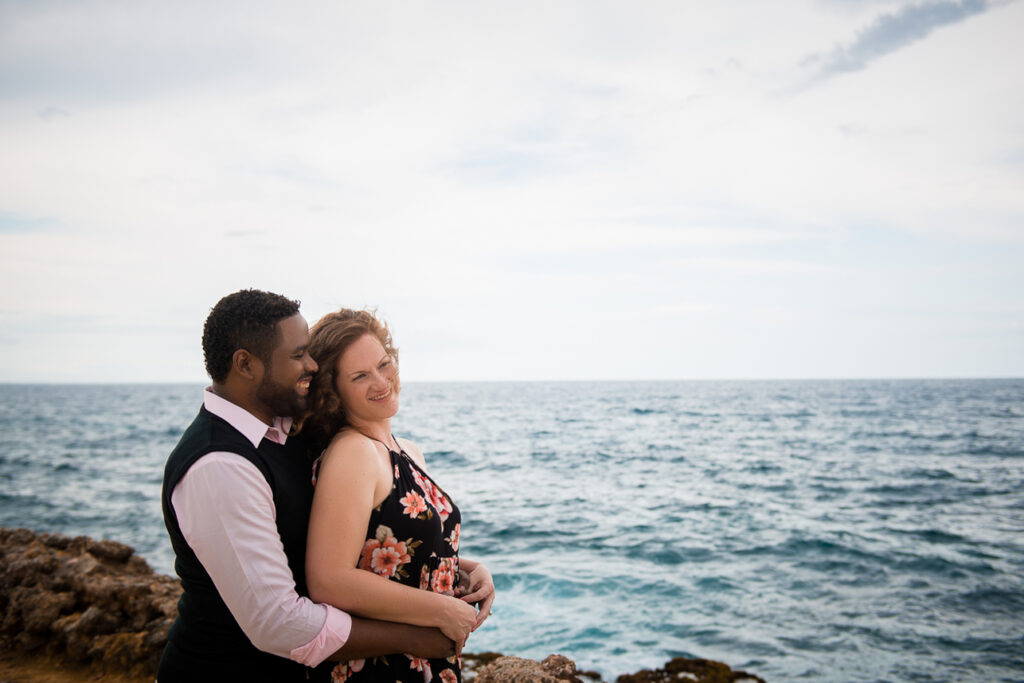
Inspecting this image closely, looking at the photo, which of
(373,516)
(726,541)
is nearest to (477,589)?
(373,516)

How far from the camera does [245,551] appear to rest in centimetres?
218

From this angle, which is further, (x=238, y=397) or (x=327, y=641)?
(x=238, y=397)

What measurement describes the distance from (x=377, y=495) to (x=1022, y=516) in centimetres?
1837

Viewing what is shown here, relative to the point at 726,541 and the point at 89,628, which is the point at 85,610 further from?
the point at 726,541

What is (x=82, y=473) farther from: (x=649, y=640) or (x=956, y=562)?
(x=956, y=562)

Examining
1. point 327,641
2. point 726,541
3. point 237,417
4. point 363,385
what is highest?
point 363,385

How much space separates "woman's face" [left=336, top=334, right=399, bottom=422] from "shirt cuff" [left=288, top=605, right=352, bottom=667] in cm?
77

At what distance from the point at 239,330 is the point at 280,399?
303 millimetres

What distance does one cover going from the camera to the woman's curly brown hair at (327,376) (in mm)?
2740

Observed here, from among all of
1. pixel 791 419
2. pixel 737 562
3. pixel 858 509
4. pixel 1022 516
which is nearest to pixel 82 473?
pixel 737 562

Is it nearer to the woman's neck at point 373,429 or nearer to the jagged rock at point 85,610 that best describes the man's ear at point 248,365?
the woman's neck at point 373,429

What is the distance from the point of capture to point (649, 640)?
8805mm

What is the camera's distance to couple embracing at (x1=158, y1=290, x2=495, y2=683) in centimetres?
221

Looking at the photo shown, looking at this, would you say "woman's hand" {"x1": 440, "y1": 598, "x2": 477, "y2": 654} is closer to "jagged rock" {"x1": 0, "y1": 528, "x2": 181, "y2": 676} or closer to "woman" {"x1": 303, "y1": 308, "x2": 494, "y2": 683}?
"woman" {"x1": 303, "y1": 308, "x2": 494, "y2": 683}
